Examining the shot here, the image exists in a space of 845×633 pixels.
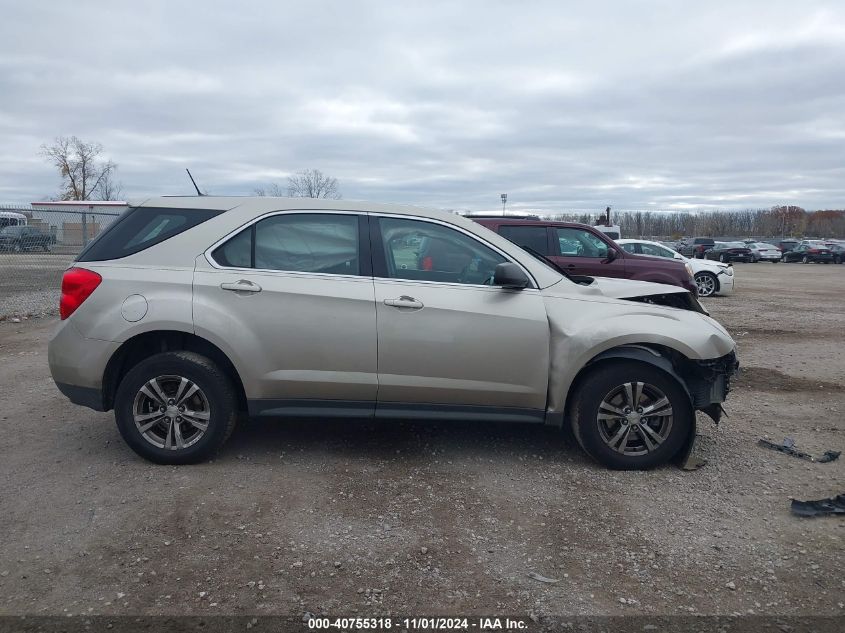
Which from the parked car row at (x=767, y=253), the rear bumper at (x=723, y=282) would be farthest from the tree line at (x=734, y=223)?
the rear bumper at (x=723, y=282)

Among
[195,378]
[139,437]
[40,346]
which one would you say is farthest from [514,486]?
[40,346]

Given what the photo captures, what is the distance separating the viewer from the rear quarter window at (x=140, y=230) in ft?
15.0

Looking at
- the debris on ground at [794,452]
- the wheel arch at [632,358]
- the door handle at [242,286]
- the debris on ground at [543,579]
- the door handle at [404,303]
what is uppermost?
the door handle at [242,286]

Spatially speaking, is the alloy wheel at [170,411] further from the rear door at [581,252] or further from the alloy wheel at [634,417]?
the rear door at [581,252]

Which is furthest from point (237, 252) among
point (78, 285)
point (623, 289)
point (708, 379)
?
point (708, 379)

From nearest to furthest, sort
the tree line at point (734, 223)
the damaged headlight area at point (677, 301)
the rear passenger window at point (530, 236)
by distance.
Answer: the damaged headlight area at point (677, 301)
the rear passenger window at point (530, 236)
the tree line at point (734, 223)

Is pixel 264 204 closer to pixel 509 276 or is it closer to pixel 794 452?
pixel 509 276

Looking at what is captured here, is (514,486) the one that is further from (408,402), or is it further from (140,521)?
(140,521)

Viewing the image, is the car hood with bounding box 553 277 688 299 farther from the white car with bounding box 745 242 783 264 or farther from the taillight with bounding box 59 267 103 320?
the white car with bounding box 745 242 783 264

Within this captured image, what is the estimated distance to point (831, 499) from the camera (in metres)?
4.09

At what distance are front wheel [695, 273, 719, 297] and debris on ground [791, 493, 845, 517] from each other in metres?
14.8

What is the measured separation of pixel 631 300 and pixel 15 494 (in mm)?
4264

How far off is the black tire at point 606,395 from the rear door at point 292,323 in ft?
4.66

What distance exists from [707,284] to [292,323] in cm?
1623
